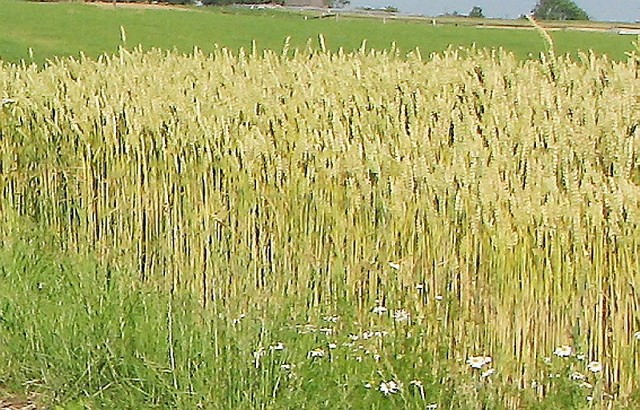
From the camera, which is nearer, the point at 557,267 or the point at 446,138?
the point at 557,267

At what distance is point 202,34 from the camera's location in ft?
106

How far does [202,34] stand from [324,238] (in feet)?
95.3

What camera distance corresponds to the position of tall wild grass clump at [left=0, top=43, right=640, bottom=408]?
132 inches

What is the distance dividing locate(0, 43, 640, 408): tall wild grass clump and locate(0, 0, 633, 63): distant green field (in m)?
18.8

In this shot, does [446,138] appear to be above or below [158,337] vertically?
above

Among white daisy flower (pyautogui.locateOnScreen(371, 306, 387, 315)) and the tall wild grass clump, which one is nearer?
the tall wild grass clump

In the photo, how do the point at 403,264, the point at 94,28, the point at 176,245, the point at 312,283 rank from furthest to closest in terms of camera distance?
the point at 94,28 → the point at 176,245 → the point at 312,283 → the point at 403,264

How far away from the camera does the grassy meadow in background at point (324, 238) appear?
3361 millimetres

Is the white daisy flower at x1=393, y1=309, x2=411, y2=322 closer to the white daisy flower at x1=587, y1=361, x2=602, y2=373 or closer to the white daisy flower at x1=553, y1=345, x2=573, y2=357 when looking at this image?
the white daisy flower at x1=553, y1=345, x2=573, y2=357

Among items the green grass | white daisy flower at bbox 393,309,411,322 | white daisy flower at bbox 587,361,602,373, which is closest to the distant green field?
the green grass

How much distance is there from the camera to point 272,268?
439 centimetres

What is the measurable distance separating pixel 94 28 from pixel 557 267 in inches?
1195

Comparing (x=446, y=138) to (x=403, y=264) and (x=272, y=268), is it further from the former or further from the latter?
(x=272, y=268)

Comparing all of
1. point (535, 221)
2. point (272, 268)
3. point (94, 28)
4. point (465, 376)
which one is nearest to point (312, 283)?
point (272, 268)
